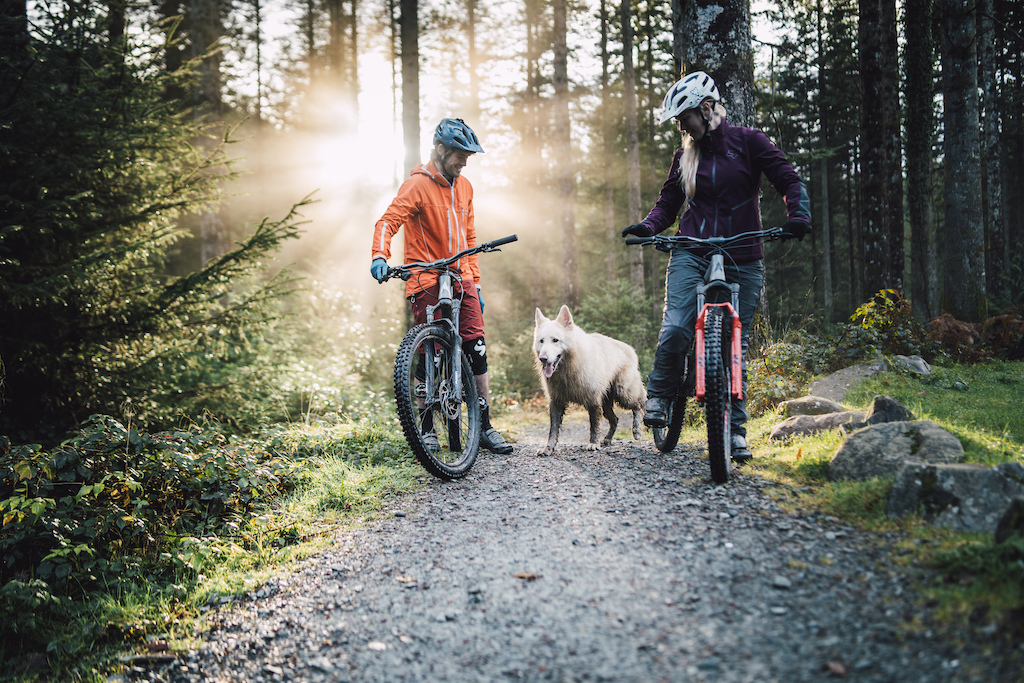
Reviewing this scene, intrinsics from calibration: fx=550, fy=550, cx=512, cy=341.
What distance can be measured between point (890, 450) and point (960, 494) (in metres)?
0.81

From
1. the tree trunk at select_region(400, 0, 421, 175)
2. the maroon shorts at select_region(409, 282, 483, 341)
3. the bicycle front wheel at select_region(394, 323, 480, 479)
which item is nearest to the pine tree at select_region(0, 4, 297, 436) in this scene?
the maroon shorts at select_region(409, 282, 483, 341)

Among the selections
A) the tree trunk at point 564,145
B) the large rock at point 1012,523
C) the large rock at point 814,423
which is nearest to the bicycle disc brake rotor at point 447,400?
the large rock at point 814,423

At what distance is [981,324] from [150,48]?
39.1ft

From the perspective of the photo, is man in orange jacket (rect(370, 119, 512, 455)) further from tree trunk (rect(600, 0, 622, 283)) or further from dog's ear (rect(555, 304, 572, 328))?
tree trunk (rect(600, 0, 622, 283))

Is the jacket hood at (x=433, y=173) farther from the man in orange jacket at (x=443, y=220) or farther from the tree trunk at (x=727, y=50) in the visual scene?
the tree trunk at (x=727, y=50)

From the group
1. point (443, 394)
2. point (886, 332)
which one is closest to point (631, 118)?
point (886, 332)

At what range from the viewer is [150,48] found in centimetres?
606

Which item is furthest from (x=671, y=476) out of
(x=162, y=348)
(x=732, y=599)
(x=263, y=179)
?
(x=263, y=179)

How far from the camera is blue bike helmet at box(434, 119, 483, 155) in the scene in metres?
4.48

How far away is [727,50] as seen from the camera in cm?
631

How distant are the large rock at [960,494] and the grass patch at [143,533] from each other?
306 cm

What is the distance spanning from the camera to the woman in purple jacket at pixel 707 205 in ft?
12.0

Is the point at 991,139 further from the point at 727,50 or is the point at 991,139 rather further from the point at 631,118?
the point at 727,50

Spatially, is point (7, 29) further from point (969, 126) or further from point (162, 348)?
point (969, 126)
